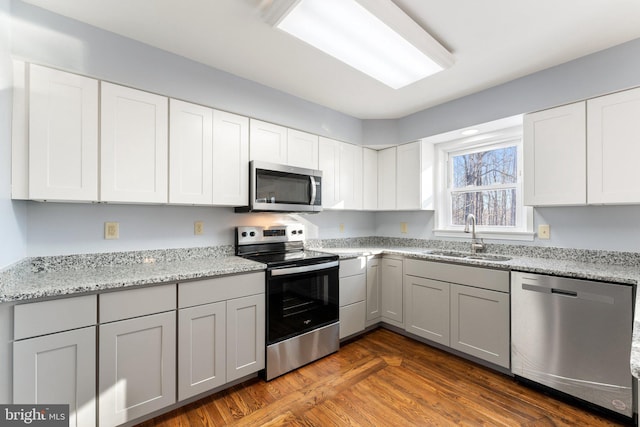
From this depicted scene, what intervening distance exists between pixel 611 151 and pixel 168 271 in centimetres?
312

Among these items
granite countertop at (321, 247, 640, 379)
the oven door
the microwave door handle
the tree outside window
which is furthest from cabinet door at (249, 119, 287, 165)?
the tree outside window

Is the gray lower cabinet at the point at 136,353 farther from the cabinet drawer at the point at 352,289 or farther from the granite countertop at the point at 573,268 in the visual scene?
the granite countertop at the point at 573,268

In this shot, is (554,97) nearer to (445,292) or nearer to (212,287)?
(445,292)

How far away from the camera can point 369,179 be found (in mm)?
3490

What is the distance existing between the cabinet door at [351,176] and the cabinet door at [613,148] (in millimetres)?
2004

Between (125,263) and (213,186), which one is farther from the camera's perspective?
(213,186)

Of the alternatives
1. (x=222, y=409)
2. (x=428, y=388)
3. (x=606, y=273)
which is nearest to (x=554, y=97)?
(x=606, y=273)

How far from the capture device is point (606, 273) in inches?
69.9

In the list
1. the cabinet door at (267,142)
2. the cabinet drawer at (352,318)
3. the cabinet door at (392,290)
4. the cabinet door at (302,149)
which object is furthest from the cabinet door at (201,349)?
the cabinet door at (392,290)

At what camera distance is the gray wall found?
162 cm

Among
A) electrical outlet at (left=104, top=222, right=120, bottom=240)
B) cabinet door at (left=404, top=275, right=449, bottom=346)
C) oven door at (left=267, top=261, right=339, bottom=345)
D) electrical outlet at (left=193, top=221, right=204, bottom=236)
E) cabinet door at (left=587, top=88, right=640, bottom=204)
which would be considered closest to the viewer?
cabinet door at (left=587, top=88, right=640, bottom=204)

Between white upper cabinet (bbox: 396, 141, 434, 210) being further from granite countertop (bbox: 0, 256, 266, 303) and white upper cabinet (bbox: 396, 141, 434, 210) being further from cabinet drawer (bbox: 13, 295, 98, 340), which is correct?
cabinet drawer (bbox: 13, 295, 98, 340)

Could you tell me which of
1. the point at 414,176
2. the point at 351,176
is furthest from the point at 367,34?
the point at 414,176

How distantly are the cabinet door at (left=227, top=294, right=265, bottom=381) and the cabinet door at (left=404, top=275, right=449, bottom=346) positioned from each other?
4.94 ft
